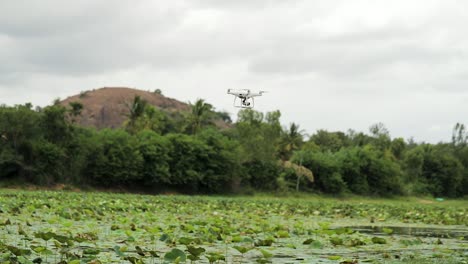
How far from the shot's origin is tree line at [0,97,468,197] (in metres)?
48.8

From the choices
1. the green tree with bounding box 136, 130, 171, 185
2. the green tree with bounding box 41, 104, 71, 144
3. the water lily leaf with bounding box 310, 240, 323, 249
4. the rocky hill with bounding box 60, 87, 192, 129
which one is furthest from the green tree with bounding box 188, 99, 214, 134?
the rocky hill with bounding box 60, 87, 192, 129

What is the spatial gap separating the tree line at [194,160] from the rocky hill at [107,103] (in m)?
64.3

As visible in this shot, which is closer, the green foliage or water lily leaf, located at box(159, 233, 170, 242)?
water lily leaf, located at box(159, 233, 170, 242)

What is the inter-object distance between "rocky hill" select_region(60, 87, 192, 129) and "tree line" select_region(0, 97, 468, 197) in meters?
64.3

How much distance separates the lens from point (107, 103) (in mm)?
147750

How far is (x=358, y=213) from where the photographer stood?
29.5 meters

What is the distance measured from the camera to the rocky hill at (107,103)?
13900 cm

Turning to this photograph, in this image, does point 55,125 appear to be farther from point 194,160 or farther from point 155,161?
point 194,160

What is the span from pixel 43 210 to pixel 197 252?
13.1 metres

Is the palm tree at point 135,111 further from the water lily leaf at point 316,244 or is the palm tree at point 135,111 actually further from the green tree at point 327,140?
the water lily leaf at point 316,244

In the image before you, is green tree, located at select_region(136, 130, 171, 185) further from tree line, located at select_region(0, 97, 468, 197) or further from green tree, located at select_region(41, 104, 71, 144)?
green tree, located at select_region(41, 104, 71, 144)

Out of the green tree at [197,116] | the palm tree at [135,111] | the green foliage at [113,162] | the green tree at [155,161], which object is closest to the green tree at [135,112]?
the palm tree at [135,111]

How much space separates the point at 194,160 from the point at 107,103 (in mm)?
95348

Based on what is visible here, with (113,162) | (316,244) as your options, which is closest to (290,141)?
(113,162)
